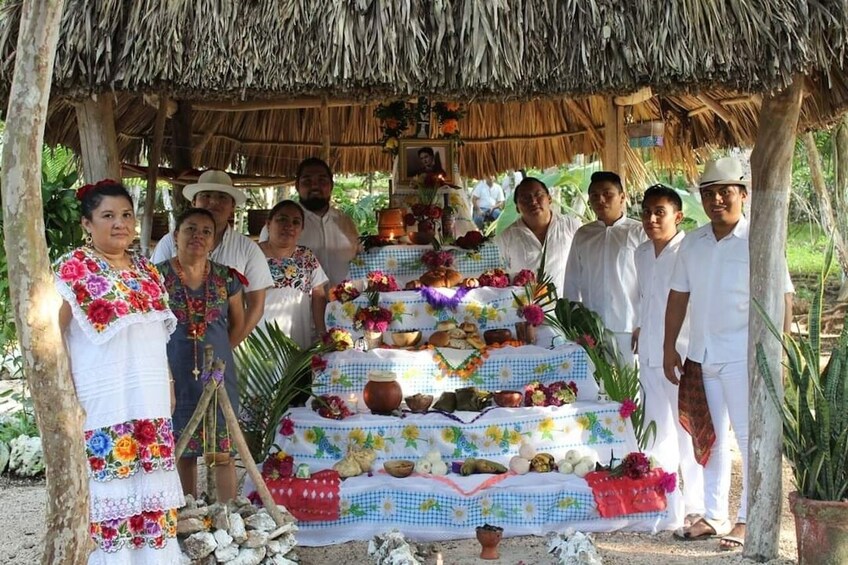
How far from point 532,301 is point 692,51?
2059 mm

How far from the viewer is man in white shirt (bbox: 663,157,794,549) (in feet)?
16.1

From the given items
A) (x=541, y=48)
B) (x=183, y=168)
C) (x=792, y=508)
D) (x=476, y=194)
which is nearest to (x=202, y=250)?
(x=541, y=48)

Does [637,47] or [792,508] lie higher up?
[637,47]

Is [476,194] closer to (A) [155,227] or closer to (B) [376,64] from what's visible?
(A) [155,227]

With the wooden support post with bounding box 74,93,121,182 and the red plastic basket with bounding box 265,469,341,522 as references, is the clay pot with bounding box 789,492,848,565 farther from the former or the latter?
the wooden support post with bounding box 74,93,121,182

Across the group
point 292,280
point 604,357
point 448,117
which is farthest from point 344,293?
Answer: point 448,117

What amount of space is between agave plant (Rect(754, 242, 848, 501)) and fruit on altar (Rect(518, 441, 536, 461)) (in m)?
1.34

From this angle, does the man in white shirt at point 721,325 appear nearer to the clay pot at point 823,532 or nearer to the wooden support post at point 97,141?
the clay pot at point 823,532

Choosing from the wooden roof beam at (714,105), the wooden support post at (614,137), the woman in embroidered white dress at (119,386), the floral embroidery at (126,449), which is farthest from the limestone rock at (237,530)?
the wooden support post at (614,137)

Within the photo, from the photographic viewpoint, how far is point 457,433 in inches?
207

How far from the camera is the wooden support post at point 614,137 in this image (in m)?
8.00

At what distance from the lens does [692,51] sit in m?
4.45

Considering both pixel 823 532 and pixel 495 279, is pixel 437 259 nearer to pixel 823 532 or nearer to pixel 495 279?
pixel 495 279

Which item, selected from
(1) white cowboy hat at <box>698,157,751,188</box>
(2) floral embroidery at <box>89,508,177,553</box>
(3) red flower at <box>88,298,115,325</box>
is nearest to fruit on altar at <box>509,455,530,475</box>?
(1) white cowboy hat at <box>698,157,751,188</box>
